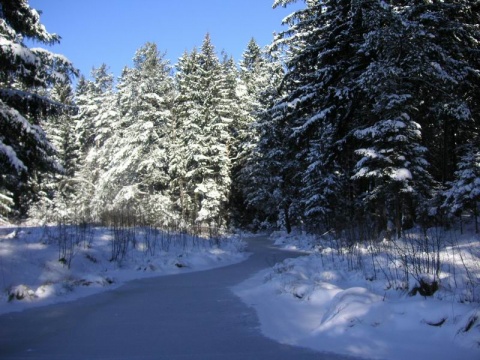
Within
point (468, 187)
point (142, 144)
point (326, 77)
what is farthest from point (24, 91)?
point (142, 144)

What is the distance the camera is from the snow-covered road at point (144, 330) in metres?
4.12

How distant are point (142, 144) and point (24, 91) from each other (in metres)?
18.8

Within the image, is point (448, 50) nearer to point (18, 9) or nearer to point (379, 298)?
point (379, 298)

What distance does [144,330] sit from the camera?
16.5 feet

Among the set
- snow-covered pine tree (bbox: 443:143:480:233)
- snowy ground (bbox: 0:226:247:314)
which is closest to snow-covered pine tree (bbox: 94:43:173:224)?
snowy ground (bbox: 0:226:247:314)

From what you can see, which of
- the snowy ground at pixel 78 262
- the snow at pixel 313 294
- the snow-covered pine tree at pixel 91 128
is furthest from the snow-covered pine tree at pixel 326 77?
the snow-covered pine tree at pixel 91 128

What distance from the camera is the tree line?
11125mm

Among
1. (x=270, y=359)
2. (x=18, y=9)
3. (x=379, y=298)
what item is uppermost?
(x=18, y=9)

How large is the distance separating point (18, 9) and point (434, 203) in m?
14.0

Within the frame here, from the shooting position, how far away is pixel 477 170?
10.3 meters

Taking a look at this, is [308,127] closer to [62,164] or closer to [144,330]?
[144,330]

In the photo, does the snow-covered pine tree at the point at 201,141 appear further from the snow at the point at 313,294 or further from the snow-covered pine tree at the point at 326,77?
the snow at the point at 313,294

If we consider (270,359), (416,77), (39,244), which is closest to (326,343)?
(270,359)

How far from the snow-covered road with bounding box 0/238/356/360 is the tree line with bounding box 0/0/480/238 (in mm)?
4843
